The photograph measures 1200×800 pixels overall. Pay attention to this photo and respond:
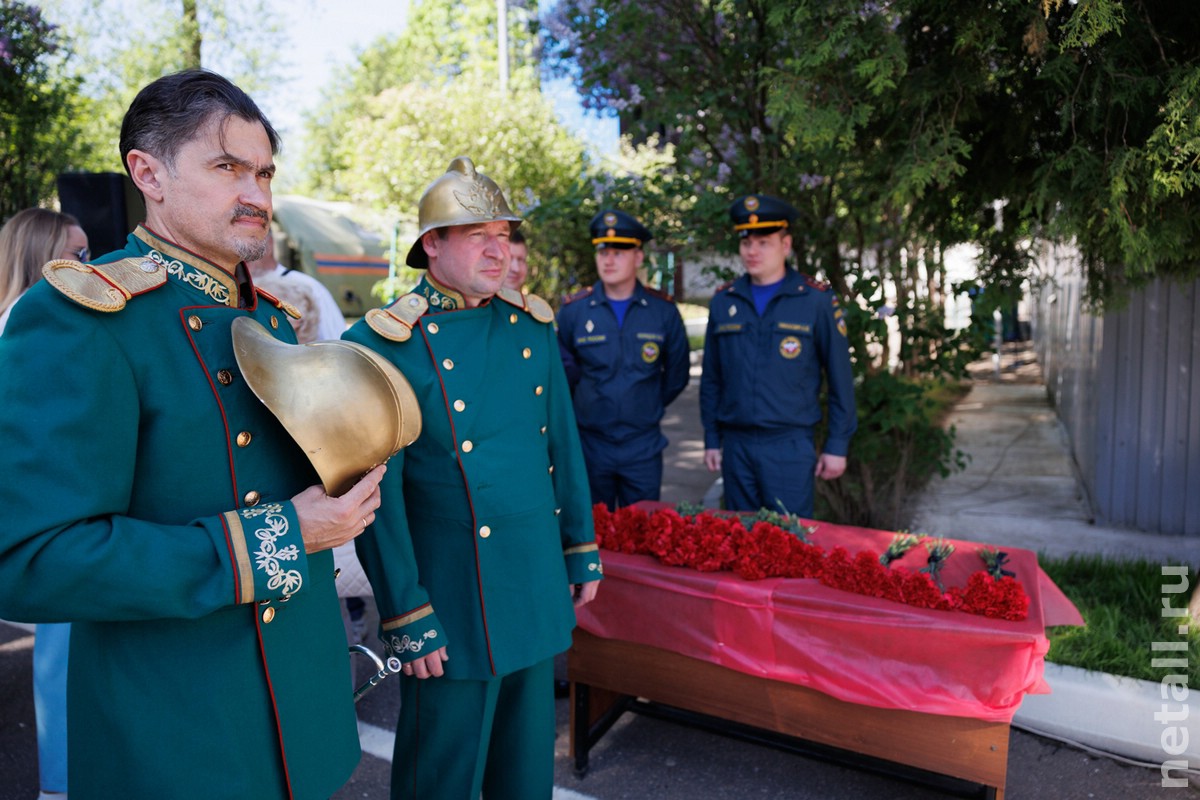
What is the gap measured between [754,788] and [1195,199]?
8.81 ft

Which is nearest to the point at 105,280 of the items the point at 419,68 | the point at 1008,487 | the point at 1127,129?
the point at 1127,129

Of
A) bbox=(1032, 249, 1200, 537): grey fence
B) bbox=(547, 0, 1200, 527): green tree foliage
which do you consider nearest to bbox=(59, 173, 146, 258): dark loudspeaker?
bbox=(547, 0, 1200, 527): green tree foliage

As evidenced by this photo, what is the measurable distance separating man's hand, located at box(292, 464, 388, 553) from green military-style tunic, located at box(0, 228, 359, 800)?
0.03m

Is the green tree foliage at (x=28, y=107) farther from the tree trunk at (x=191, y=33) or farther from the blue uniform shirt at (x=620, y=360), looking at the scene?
the blue uniform shirt at (x=620, y=360)

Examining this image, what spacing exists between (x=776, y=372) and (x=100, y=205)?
142 inches

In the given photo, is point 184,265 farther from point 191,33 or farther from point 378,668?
point 191,33

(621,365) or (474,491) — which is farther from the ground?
(621,365)

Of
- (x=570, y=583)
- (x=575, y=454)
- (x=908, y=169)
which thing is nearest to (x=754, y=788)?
(x=570, y=583)

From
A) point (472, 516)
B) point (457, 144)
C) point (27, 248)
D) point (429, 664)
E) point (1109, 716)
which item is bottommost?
point (1109, 716)

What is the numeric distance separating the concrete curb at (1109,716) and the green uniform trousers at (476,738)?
1815 mm

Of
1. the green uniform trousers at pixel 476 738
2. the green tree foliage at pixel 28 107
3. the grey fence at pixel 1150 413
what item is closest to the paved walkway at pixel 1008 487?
the grey fence at pixel 1150 413

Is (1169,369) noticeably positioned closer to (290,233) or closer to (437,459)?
(437,459)

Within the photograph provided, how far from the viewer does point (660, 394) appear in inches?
176

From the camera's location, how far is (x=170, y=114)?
4.78 ft
